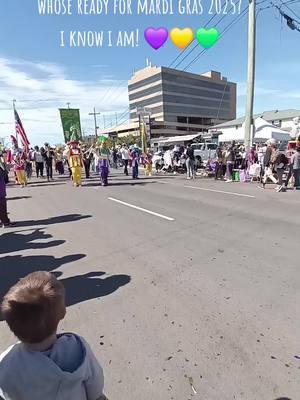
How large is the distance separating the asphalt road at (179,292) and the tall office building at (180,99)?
11524 centimetres

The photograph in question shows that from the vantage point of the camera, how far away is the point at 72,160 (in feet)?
57.3

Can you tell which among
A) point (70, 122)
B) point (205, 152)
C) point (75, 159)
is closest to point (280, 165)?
point (75, 159)

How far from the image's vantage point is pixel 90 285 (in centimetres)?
518

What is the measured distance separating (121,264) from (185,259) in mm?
959

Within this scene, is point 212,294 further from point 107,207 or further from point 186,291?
point 107,207

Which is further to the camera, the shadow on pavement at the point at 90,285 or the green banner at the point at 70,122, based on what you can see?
the green banner at the point at 70,122

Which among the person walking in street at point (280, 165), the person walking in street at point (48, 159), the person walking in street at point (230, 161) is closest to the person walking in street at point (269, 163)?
the person walking in street at point (280, 165)

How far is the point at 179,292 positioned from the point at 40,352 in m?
3.12

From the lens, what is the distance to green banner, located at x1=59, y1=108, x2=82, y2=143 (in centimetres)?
2862

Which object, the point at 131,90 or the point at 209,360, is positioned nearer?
the point at 209,360

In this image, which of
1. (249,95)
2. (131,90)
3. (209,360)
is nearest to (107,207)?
(209,360)

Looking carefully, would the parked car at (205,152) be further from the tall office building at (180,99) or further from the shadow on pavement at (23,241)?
the tall office building at (180,99)

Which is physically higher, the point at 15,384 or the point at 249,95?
the point at 249,95

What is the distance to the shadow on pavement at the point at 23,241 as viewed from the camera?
7324 millimetres
